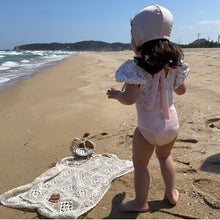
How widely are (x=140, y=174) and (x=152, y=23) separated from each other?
3.67ft

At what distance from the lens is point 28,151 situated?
3354 millimetres

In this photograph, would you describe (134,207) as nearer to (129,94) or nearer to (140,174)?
(140,174)

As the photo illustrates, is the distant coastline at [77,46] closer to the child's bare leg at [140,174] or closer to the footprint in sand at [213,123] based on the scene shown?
the footprint in sand at [213,123]

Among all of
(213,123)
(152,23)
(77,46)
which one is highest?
(77,46)

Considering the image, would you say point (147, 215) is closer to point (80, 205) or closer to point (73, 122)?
point (80, 205)

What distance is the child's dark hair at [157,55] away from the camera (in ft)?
5.83

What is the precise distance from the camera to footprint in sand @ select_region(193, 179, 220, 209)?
2111 mm

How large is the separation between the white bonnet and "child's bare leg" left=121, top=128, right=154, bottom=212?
72 centimetres

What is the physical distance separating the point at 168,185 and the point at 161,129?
1.74 ft

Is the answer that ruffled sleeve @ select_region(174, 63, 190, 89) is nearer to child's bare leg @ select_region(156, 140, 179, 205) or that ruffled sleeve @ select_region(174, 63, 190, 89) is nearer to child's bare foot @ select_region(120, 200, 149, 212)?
child's bare leg @ select_region(156, 140, 179, 205)

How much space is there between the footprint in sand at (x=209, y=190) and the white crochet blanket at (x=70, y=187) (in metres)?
0.69

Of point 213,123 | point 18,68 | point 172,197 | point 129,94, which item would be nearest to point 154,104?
point 129,94

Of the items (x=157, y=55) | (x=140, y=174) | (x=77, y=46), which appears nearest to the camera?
(x=157, y=55)

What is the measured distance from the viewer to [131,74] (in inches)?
70.5
